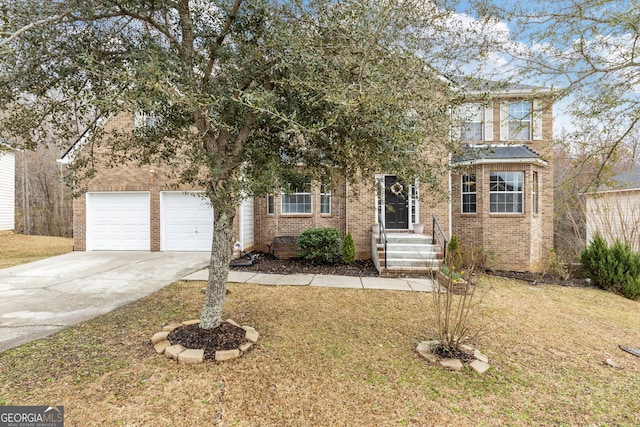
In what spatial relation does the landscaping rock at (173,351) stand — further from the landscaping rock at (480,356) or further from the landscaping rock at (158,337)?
the landscaping rock at (480,356)

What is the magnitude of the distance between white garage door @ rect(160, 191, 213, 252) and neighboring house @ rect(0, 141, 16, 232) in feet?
34.8

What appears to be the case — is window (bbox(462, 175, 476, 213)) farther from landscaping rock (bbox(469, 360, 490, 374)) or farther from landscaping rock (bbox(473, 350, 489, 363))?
landscaping rock (bbox(469, 360, 490, 374))

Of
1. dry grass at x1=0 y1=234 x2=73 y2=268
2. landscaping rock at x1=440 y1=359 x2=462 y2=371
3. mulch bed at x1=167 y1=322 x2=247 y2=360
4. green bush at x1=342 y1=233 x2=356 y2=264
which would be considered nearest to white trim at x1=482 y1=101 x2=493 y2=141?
green bush at x1=342 y1=233 x2=356 y2=264

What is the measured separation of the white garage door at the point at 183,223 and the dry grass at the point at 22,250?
4026 mm

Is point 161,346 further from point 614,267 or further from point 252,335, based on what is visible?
point 614,267

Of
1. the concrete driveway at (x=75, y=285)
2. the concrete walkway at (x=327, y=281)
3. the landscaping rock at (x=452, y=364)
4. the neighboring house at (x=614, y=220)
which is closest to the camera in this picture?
→ the landscaping rock at (x=452, y=364)

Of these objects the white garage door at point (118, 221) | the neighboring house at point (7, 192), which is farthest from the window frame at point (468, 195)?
the neighboring house at point (7, 192)

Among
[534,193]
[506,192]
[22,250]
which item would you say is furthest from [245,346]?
[22,250]

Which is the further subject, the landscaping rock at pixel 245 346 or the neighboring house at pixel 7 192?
the neighboring house at pixel 7 192

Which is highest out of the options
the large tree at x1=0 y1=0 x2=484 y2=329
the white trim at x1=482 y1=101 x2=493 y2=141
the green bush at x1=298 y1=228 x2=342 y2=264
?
the white trim at x1=482 y1=101 x2=493 y2=141

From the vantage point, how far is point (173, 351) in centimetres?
346

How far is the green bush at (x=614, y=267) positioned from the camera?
318 inches

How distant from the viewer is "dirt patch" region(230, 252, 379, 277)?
839cm

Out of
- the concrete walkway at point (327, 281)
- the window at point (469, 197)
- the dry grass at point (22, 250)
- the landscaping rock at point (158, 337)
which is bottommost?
the concrete walkway at point (327, 281)
